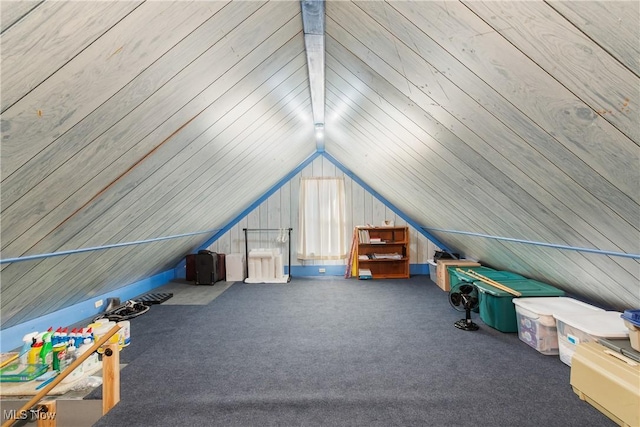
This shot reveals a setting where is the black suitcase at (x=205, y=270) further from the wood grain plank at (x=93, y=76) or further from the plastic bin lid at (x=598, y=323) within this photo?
the plastic bin lid at (x=598, y=323)

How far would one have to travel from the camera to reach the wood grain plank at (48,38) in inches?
36.5

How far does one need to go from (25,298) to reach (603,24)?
416 centimetres

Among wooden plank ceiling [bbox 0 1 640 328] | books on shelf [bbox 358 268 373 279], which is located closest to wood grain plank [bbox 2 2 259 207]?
wooden plank ceiling [bbox 0 1 640 328]

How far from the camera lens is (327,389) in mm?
2105

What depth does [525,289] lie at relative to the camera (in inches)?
126

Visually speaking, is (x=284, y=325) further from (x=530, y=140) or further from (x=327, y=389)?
(x=530, y=140)

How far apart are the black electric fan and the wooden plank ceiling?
30.6 inches

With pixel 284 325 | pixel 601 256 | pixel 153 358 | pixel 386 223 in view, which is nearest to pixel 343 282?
pixel 386 223

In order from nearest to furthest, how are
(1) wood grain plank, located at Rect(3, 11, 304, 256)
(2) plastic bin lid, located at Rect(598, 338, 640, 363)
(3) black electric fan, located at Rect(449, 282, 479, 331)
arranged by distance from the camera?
1. (1) wood grain plank, located at Rect(3, 11, 304, 256)
2. (2) plastic bin lid, located at Rect(598, 338, 640, 363)
3. (3) black electric fan, located at Rect(449, 282, 479, 331)

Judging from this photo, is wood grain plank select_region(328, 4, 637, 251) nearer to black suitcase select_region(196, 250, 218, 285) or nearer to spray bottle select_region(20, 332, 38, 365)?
spray bottle select_region(20, 332, 38, 365)

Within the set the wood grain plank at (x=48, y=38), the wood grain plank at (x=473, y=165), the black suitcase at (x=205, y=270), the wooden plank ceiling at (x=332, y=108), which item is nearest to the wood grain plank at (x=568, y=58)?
the wooden plank ceiling at (x=332, y=108)

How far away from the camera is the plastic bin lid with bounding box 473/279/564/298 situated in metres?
3.07

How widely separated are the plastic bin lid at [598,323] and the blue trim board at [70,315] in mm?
5121

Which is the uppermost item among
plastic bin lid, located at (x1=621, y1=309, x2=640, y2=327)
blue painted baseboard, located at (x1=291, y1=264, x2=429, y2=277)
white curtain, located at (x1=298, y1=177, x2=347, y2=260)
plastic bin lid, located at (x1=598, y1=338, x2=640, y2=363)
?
white curtain, located at (x1=298, y1=177, x2=347, y2=260)
